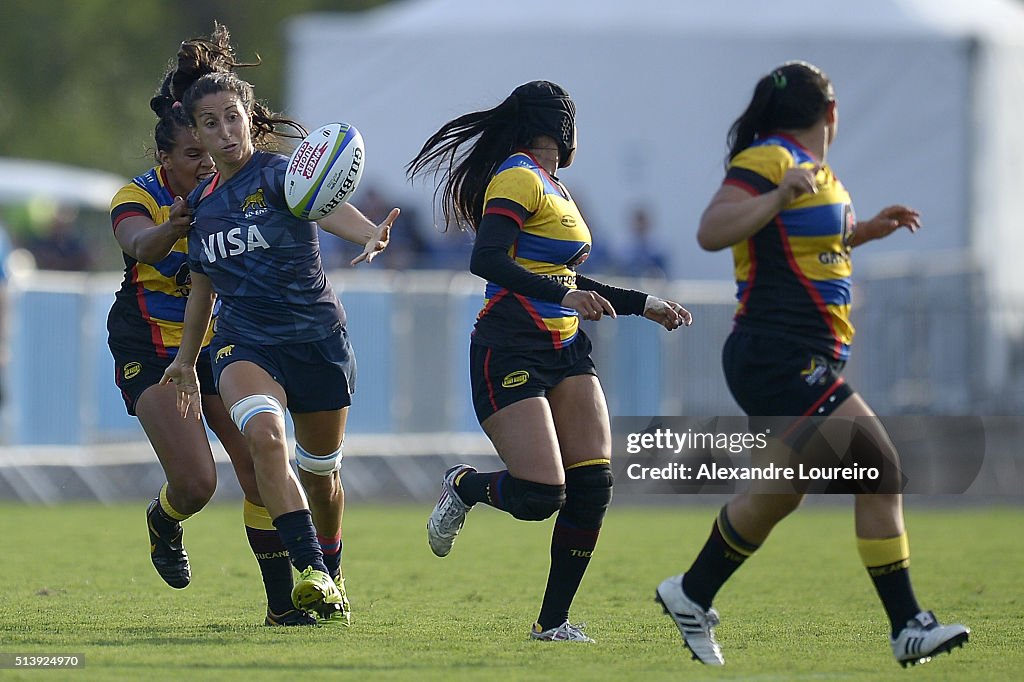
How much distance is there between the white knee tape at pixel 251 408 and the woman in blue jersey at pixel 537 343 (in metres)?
0.80

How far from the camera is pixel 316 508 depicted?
7.85 metres

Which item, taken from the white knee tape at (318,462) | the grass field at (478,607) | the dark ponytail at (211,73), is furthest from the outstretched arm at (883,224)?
the dark ponytail at (211,73)

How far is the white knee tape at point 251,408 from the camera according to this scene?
23.3 feet

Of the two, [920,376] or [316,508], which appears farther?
[920,376]

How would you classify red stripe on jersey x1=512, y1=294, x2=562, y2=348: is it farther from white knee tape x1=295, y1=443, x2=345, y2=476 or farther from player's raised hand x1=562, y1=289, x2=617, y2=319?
white knee tape x1=295, y1=443, x2=345, y2=476

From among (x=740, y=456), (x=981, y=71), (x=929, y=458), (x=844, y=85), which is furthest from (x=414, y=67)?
(x=740, y=456)

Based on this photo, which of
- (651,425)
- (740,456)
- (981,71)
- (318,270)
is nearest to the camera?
(318,270)

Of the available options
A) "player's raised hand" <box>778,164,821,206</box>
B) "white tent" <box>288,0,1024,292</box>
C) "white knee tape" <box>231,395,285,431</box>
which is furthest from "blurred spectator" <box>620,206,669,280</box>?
"player's raised hand" <box>778,164,821,206</box>

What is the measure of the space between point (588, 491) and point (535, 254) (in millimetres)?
931

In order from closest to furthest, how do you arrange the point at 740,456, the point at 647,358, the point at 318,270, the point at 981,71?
the point at 318,270 → the point at 740,456 → the point at 647,358 → the point at 981,71

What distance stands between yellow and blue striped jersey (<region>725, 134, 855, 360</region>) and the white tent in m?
13.0

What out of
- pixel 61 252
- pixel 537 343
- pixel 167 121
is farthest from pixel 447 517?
pixel 61 252

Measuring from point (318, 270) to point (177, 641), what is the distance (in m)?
1.54

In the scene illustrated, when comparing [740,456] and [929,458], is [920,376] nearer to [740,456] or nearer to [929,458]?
[929,458]
